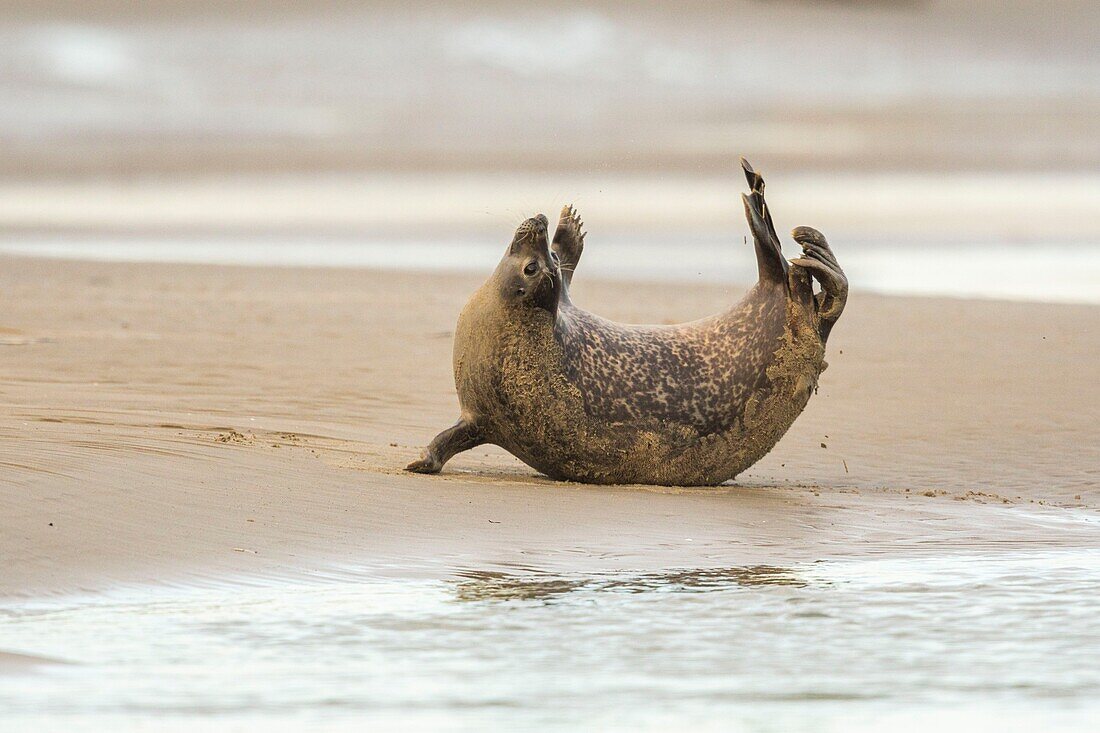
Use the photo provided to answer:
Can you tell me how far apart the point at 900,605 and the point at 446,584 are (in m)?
1.46

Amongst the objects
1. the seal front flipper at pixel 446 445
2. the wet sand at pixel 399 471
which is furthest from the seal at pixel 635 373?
the wet sand at pixel 399 471

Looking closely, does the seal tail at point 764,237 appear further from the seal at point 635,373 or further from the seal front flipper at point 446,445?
the seal front flipper at point 446,445

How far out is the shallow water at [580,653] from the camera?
12.2 ft

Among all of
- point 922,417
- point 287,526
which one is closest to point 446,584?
point 287,526

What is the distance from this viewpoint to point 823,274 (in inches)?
293

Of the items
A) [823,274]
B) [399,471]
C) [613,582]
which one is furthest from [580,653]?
[823,274]

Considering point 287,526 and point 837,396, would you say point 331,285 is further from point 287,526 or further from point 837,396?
point 287,526

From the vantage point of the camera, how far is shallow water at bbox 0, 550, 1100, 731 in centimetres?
371

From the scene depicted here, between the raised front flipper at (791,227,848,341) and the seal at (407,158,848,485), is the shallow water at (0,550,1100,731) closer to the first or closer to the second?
the seal at (407,158,848,485)

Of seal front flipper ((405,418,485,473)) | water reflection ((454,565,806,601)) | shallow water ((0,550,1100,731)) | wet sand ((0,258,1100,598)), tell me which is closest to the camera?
shallow water ((0,550,1100,731))

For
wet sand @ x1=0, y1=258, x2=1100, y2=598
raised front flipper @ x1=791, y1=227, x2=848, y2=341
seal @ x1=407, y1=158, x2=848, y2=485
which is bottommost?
Answer: wet sand @ x1=0, y1=258, x2=1100, y2=598

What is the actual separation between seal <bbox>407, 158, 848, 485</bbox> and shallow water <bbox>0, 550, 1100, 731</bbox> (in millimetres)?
1659

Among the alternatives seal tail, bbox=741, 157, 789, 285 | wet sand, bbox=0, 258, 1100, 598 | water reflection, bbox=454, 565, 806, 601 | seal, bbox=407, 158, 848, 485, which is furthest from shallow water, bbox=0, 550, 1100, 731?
seal tail, bbox=741, 157, 789, 285

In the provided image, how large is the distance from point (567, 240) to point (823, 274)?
4.12ft
